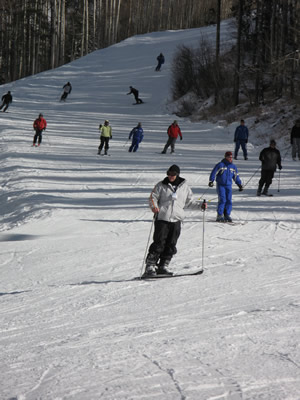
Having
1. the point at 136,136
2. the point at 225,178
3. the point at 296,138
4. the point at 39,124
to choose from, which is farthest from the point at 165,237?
the point at 39,124

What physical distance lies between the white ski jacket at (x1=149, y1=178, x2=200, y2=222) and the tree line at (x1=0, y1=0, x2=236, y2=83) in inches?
1567

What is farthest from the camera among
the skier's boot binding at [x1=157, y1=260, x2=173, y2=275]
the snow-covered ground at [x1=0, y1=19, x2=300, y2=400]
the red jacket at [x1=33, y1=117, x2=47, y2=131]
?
the red jacket at [x1=33, y1=117, x2=47, y2=131]

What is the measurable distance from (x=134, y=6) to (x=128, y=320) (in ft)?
267

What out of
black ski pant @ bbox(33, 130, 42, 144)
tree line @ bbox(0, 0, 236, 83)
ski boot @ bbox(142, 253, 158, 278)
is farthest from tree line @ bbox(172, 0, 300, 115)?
ski boot @ bbox(142, 253, 158, 278)

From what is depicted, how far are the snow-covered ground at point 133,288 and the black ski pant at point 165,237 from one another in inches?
18.6

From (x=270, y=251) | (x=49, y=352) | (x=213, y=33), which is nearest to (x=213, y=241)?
(x=270, y=251)

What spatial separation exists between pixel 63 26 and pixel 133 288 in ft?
184

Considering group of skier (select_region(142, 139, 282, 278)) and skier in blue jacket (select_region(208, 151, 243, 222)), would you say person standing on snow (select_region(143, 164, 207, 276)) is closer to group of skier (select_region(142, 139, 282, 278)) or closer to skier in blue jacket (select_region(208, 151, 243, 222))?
group of skier (select_region(142, 139, 282, 278))

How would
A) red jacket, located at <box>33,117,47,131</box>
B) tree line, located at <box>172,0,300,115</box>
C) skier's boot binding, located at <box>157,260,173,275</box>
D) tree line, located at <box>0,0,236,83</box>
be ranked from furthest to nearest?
tree line, located at <box>0,0,236,83</box> → tree line, located at <box>172,0,300,115</box> → red jacket, located at <box>33,117,47,131</box> → skier's boot binding, located at <box>157,260,173,275</box>

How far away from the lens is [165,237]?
7582 millimetres

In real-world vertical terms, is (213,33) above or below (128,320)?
above

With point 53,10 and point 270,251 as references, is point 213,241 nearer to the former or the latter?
point 270,251

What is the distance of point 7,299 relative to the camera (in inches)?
278

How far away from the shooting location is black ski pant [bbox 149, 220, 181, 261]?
24.6ft
